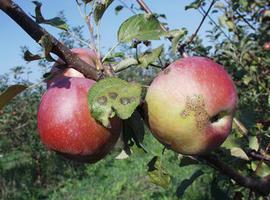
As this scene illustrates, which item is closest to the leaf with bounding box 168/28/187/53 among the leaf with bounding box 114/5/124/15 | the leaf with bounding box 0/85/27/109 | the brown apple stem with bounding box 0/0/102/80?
the brown apple stem with bounding box 0/0/102/80

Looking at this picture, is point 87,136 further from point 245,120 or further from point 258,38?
point 258,38

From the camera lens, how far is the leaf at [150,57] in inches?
32.4

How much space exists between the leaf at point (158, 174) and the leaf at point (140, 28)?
26 centimetres

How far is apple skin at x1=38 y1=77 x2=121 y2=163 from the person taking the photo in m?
0.79

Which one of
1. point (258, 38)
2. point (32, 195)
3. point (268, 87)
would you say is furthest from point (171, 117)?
point (32, 195)

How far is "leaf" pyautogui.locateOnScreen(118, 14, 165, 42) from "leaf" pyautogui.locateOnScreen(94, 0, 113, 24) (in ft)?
0.15

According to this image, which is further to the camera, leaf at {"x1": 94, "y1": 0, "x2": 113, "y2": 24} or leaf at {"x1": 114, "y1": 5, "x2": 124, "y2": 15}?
leaf at {"x1": 114, "y1": 5, "x2": 124, "y2": 15}

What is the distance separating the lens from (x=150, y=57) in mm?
834

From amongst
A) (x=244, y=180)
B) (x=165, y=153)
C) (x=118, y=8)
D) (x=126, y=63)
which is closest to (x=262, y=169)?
(x=244, y=180)

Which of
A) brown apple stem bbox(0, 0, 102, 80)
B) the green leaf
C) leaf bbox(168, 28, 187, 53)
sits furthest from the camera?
the green leaf

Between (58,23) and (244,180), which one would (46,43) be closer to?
(58,23)

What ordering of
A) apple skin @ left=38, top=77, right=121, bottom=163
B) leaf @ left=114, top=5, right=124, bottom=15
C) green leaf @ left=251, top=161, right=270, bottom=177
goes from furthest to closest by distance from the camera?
leaf @ left=114, top=5, right=124, bottom=15, green leaf @ left=251, top=161, right=270, bottom=177, apple skin @ left=38, top=77, right=121, bottom=163

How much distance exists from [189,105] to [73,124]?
206 millimetres

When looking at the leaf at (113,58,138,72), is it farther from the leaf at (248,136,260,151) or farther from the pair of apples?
the leaf at (248,136,260,151)
